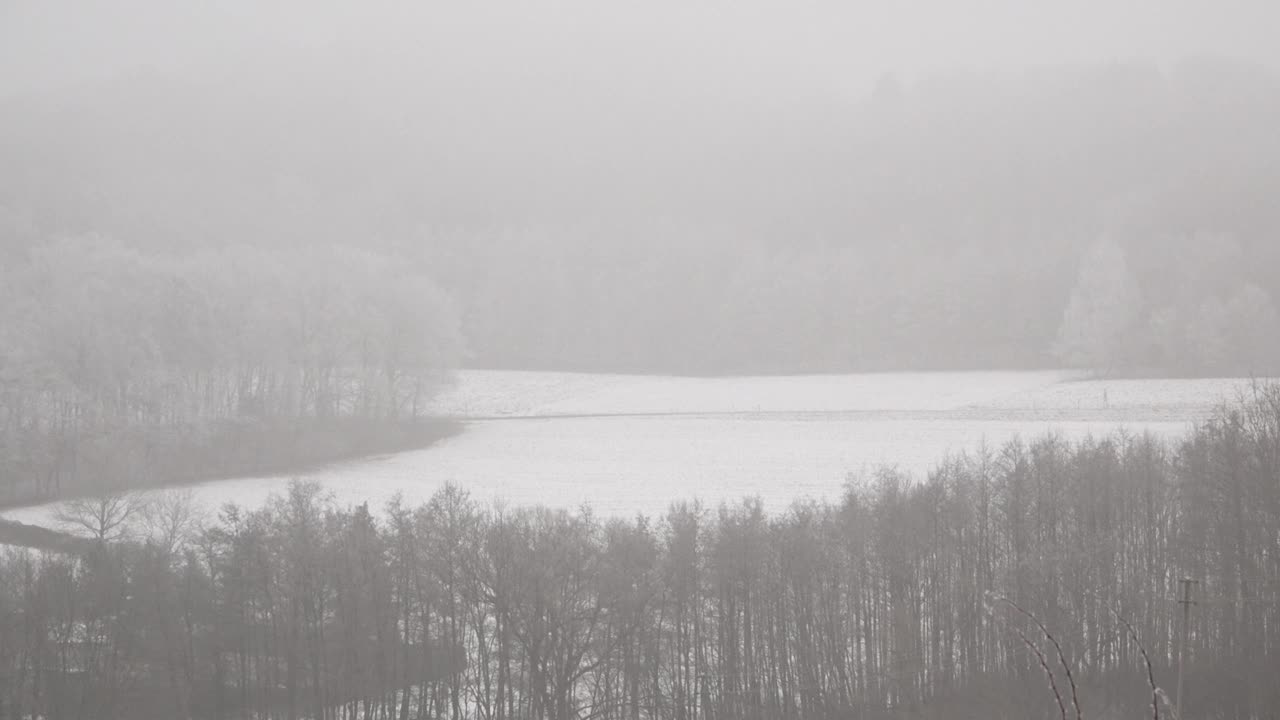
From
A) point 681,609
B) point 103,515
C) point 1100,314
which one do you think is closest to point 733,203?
point 1100,314

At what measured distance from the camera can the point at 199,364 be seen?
2064 inches

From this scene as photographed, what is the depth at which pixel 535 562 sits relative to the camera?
2323cm

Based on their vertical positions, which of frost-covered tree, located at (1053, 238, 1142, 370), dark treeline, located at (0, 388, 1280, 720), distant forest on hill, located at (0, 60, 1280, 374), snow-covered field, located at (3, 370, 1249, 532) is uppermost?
distant forest on hill, located at (0, 60, 1280, 374)

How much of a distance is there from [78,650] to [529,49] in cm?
18588

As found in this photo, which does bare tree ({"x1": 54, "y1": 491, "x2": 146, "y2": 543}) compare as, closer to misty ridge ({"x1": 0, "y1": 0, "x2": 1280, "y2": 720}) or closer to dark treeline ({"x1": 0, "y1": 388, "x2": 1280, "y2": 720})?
misty ridge ({"x1": 0, "y1": 0, "x2": 1280, "y2": 720})

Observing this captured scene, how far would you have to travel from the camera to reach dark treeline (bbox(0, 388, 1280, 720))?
2167 centimetres

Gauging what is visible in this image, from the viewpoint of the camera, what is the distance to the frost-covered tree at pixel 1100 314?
69.1 metres

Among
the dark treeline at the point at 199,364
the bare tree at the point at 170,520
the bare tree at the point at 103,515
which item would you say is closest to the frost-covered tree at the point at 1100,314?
the dark treeline at the point at 199,364

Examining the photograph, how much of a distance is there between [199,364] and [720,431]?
27185mm

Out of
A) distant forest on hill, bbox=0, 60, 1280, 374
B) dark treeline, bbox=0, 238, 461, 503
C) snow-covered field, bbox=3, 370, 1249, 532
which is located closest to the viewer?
snow-covered field, bbox=3, 370, 1249, 532

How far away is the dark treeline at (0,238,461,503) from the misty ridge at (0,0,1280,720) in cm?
25

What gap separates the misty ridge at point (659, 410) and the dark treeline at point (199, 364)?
251mm

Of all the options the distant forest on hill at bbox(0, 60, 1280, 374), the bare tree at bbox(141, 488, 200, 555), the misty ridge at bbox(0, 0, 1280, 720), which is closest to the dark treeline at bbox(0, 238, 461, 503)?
the misty ridge at bbox(0, 0, 1280, 720)

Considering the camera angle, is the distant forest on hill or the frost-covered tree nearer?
the frost-covered tree
